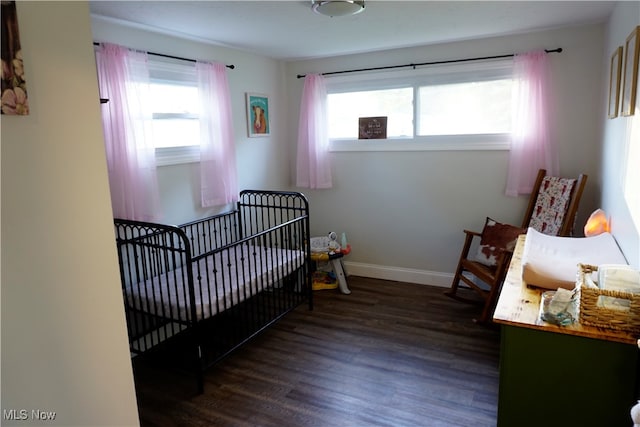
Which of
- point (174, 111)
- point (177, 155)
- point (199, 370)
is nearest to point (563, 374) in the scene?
point (199, 370)

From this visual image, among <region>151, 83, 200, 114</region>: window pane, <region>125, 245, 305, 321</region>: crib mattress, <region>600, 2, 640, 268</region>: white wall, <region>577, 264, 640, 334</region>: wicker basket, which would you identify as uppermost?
<region>151, 83, 200, 114</region>: window pane

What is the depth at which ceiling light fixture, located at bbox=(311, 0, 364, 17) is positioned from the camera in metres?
2.38

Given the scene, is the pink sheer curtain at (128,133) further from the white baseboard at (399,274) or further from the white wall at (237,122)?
the white baseboard at (399,274)

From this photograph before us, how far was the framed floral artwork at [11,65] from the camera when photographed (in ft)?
3.46

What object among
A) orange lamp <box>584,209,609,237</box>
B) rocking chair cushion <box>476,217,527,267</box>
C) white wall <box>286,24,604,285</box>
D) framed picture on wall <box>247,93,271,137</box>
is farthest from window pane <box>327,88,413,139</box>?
orange lamp <box>584,209,609,237</box>

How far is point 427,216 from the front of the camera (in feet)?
13.3

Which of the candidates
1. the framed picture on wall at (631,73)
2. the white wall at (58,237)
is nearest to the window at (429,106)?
the framed picture on wall at (631,73)

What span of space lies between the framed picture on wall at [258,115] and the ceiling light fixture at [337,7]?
5.10ft

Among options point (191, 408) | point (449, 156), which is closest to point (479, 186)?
point (449, 156)

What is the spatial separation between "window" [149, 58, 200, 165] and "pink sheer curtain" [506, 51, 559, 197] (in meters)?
2.58

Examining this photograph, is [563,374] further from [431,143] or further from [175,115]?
[175,115]

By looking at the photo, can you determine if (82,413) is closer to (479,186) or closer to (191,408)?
(191,408)

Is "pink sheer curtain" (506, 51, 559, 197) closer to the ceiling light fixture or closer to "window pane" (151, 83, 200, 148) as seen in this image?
the ceiling light fixture

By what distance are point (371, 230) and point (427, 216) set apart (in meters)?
0.59
